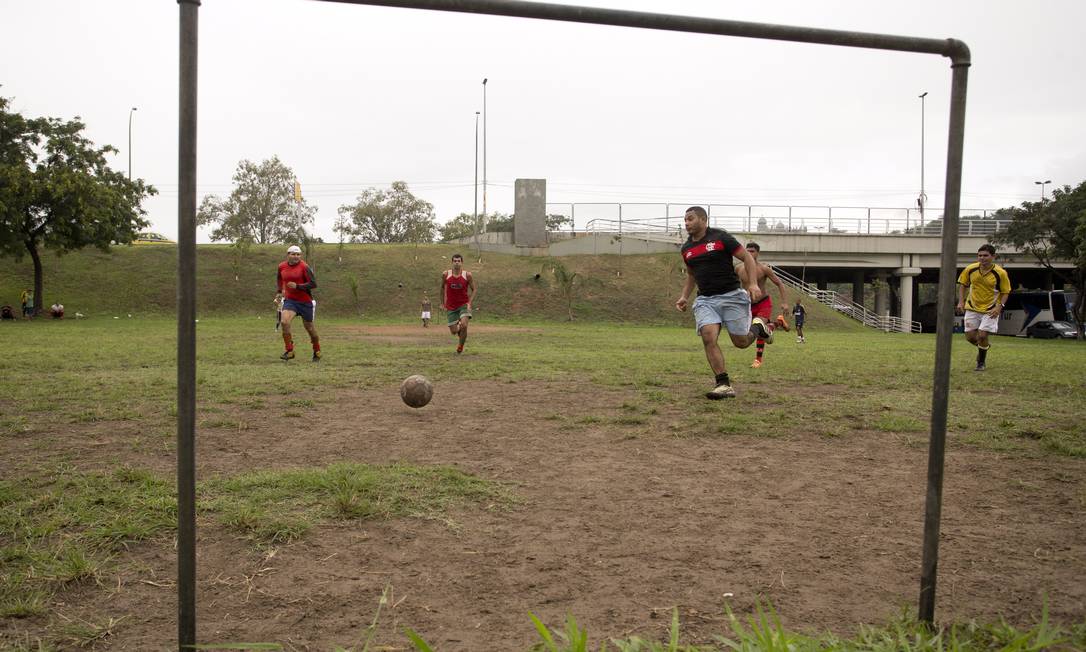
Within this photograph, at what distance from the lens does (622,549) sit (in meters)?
3.60

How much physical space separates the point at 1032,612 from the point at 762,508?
1513 mm

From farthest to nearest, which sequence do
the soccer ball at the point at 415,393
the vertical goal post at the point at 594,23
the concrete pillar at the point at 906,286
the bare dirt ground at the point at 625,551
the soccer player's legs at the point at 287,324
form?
the concrete pillar at the point at 906,286 → the soccer player's legs at the point at 287,324 → the soccer ball at the point at 415,393 → the bare dirt ground at the point at 625,551 → the vertical goal post at the point at 594,23

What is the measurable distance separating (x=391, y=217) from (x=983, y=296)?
68.5 meters

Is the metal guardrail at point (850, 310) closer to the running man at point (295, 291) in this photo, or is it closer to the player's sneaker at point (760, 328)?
the player's sneaker at point (760, 328)

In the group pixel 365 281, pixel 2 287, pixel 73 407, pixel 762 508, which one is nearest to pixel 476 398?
pixel 73 407

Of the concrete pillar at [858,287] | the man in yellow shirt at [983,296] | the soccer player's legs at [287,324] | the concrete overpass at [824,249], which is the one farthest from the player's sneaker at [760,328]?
the concrete pillar at [858,287]

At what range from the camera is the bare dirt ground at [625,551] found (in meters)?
2.86

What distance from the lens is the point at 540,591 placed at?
3115 millimetres

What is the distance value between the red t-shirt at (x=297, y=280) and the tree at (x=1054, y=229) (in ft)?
131

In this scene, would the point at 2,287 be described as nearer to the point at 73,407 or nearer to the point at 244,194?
the point at 244,194

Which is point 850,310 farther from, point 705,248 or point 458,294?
point 705,248

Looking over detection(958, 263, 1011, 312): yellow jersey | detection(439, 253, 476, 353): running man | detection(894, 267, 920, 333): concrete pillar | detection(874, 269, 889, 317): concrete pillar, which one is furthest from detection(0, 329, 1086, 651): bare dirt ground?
detection(894, 267, 920, 333): concrete pillar

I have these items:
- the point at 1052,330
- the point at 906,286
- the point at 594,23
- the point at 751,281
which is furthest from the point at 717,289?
the point at 906,286

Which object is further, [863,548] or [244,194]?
[244,194]
